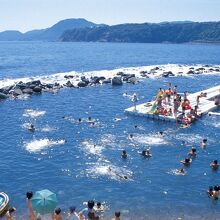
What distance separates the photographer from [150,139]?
46.3 metres

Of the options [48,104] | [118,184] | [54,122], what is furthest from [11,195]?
[48,104]

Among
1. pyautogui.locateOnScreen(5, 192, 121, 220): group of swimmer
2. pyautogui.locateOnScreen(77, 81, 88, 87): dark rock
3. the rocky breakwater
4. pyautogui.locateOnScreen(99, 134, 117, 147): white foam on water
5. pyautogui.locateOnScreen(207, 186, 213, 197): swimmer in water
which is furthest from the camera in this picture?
pyautogui.locateOnScreen(77, 81, 88, 87): dark rock

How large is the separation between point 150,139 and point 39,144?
40.1 ft

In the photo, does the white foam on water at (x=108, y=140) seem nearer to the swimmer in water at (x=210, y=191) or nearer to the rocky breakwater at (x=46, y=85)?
the swimmer in water at (x=210, y=191)

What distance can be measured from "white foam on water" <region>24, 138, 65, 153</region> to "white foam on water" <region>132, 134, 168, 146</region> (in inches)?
330

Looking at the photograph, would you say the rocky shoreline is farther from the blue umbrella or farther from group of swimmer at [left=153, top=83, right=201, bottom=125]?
the blue umbrella

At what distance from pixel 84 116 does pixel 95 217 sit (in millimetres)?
30953

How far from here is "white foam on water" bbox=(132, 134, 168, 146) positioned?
45.2 meters

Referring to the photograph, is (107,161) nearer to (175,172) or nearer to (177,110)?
(175,172)

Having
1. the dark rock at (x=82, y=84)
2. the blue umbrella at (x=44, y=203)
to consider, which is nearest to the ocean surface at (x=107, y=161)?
the blue umbrella at (x=44, y=203)

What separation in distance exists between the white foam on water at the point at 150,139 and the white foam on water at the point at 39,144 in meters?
8.39

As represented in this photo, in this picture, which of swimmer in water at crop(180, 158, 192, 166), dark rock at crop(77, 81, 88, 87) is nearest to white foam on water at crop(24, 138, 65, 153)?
swimmer in water at crop(180, 158, 192, 166)

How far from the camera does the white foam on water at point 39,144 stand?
144 ft

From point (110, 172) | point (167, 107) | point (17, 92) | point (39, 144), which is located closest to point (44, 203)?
point (110, 172)
